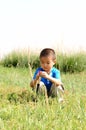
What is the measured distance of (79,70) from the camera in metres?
12.4

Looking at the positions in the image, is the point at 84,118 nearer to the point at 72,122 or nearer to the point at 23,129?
the point at 72,122

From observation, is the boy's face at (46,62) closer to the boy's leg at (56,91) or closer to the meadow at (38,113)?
the boy's leg at (56,91)

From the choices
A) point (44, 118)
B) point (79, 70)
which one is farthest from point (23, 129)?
point (79, 70)

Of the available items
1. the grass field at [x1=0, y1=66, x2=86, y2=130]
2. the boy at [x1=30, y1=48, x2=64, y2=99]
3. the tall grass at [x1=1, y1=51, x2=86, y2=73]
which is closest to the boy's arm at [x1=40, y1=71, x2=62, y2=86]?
the boy at [x1=30, y1=48, x2=64, y2=99]

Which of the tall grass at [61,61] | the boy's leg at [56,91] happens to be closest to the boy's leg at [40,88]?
the boy's leg at [56,91]

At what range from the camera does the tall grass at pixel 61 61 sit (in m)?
12.3

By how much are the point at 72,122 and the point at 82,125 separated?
0.15 metres

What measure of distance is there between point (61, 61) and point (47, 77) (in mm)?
7794

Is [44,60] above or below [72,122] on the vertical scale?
above

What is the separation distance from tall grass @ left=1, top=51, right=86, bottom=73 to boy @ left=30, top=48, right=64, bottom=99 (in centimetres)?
661

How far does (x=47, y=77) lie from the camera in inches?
185

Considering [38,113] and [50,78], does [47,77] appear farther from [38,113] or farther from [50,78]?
[38,113]

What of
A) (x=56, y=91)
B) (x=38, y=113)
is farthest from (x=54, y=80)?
(x=38, y=113)

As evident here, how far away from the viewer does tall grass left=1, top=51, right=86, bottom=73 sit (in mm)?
12273
